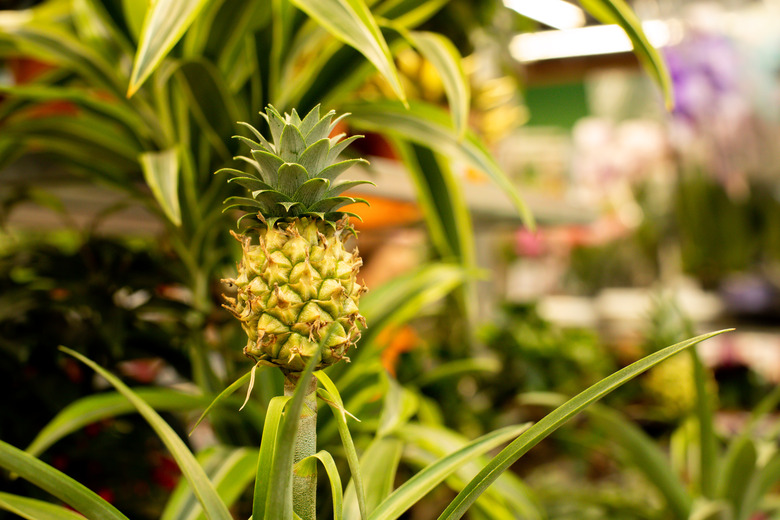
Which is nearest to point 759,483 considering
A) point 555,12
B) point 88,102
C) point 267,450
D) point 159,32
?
point 267,450

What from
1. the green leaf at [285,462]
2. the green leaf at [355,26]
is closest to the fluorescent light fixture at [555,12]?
the green leaf at [355,26]

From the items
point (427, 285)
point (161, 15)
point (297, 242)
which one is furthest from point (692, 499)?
point (161, 15)

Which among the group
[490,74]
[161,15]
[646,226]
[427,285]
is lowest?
[427,285]

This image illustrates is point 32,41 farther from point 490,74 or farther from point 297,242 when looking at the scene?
point 490,74

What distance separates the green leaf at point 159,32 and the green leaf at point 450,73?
25 centimetres

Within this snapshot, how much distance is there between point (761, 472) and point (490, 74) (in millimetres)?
1449

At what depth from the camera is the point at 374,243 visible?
5.98 feet

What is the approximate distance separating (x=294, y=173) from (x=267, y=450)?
0.49ft

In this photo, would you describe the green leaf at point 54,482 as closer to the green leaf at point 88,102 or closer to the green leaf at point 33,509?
the green leaf at point 33,509

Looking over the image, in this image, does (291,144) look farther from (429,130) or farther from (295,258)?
(429,130)

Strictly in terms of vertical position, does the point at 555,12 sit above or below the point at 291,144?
above

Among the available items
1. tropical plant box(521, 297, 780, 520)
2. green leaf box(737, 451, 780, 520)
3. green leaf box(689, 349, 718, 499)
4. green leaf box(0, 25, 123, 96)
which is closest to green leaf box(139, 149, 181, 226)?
green leaf box(0, 25, 123, 96)

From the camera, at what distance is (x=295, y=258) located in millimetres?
341

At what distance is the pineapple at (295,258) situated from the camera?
0.34m
